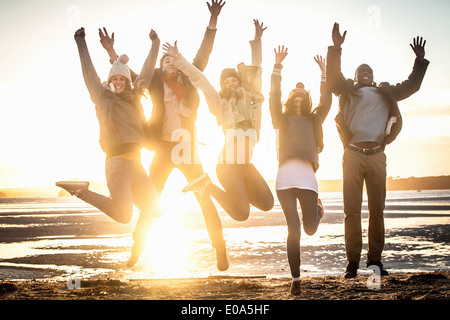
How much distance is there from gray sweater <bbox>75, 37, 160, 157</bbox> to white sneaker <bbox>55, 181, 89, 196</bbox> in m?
0.53

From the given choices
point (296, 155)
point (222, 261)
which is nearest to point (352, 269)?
point (222, 261)

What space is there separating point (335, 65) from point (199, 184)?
2702 millimetres

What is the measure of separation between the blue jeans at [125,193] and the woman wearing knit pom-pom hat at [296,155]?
171 cm

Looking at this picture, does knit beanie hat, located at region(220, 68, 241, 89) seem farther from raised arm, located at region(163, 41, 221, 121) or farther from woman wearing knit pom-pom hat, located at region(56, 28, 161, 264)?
woman wearing knit pom-pom hat, located at region(56, 28, 161, 264)

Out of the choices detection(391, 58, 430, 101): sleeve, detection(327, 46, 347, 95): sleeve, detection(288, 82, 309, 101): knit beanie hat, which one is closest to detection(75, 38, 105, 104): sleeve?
detection(288, 82, 309, 101): knit beanie hat

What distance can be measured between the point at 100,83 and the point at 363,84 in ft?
12.9

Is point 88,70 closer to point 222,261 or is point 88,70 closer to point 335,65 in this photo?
point 222,261

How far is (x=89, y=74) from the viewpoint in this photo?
6.51m

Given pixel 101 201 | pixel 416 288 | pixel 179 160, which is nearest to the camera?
pixel 101 201

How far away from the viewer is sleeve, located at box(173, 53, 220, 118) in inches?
252
